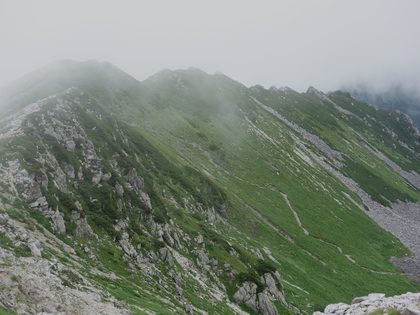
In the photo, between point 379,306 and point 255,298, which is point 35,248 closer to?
point 379,306

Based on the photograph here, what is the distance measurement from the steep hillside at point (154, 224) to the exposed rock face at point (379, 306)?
60.1 ft

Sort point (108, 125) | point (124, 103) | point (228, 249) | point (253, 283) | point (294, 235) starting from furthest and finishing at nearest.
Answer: point (124, 103), point (294, 235), point (108, 125), point (228, 249), point (253, 283)

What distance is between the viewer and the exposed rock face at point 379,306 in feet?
72.7

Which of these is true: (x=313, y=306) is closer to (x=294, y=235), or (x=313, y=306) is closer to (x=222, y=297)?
(x=222, y=297)

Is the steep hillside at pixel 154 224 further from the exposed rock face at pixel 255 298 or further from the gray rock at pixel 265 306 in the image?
the gray rock at pixel 265 306

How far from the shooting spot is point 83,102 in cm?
10538

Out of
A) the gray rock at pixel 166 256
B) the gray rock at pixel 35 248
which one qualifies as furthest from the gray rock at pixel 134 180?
the gray rock at pixel 35 248

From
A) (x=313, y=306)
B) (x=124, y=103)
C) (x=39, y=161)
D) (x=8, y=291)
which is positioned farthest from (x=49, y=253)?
(x=124, y=103)

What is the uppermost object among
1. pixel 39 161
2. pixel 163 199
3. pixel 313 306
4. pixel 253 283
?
pixel 39 161

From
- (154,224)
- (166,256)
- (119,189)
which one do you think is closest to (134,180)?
(119,189)

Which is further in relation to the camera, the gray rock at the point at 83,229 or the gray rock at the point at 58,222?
the gray rock at the point at 83,229

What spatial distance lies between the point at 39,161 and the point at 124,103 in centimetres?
10588

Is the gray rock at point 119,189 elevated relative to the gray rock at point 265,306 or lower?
elevated

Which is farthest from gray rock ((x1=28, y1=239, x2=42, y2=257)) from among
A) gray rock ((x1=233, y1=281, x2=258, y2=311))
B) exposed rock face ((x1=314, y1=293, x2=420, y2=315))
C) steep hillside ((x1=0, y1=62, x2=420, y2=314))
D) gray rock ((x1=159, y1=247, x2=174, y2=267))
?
gray rock ((x1=233, y1=281, x2=258, y2=311))
